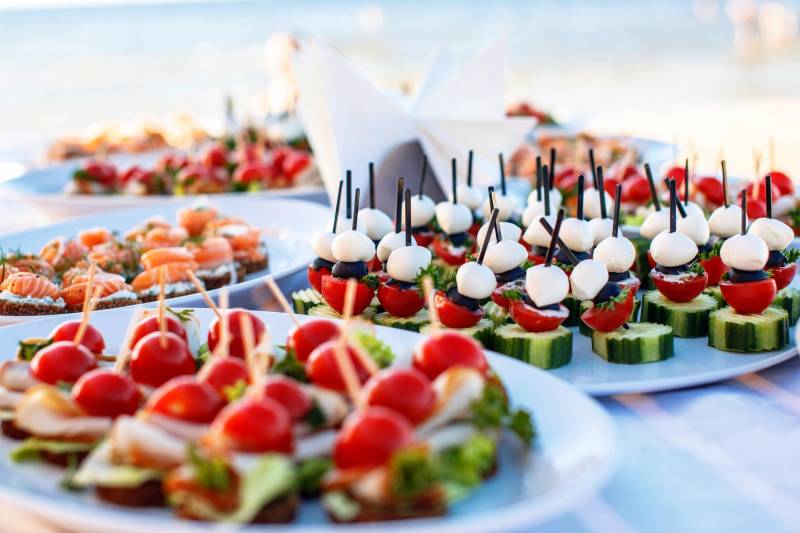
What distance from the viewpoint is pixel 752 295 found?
6.44ft

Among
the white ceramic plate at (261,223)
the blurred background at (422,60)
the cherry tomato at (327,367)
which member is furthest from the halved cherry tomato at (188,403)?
the blurred background at (422,60)

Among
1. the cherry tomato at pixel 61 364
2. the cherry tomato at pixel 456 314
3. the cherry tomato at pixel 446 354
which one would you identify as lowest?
the cherry tomato at pixel 456 314

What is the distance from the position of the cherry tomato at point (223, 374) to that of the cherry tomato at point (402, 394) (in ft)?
0.75

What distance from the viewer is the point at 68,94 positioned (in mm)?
18609

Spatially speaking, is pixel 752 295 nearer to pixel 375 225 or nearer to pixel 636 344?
pixel 636 344

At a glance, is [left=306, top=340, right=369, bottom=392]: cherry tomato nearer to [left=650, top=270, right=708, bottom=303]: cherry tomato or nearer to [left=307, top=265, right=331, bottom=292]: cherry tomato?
[left=307, top=265, right=331, bottom=292]: cherry tomato

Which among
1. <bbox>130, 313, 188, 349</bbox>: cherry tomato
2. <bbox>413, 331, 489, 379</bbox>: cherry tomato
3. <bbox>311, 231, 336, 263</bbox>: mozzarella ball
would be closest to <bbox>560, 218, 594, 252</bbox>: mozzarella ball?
<bbox>311, 231, 336, 263</bbox>: mozzarella ball

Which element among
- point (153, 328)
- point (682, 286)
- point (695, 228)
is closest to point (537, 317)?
point (682, 286)

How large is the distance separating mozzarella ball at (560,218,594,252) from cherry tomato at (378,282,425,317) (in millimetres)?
356

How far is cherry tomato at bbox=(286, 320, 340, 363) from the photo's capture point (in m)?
1.57

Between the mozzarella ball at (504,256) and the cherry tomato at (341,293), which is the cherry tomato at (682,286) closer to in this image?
the mozzarella ball at (504,256)

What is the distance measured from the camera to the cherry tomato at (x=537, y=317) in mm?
1880

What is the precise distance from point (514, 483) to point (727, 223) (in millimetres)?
1155

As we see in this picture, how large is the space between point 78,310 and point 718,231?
156 cm
